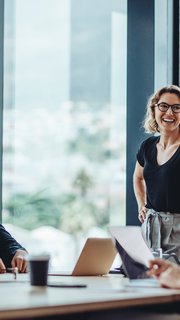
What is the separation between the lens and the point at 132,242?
2.53 metres

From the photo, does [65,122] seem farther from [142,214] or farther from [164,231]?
[164,231]

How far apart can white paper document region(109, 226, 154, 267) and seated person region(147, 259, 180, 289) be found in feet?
0.55

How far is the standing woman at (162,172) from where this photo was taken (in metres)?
3.88

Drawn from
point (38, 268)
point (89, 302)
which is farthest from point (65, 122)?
point (89, 302)

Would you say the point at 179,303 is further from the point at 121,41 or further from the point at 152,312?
the point at 121,41

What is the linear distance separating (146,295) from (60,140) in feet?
10.7

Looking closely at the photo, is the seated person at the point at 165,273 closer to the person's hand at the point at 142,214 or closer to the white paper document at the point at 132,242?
the white paper document at the point at 132,242

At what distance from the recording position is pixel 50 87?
16.8 ft

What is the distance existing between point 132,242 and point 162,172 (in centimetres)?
145

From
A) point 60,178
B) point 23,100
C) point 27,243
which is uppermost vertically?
point 23,100

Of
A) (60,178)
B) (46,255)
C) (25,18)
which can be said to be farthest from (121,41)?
(46,255)

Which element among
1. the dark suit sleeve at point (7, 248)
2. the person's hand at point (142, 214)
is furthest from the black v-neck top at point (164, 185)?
the dark suit sleeve at point (7, 248)

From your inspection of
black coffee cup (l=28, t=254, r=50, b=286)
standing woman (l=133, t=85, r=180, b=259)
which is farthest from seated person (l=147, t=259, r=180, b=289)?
standing woman (l=133, t=85, r=180, b=259)

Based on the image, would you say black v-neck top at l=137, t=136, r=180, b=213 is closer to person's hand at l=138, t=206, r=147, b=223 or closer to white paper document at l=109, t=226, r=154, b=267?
person's hand at l=138, t=206, r=147, b=223
